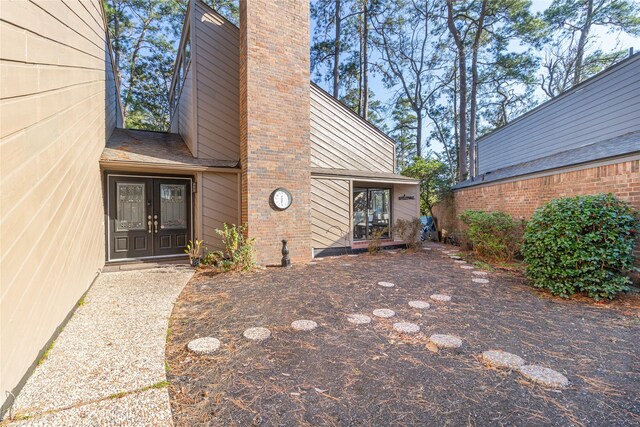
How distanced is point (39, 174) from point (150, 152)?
4493 mm

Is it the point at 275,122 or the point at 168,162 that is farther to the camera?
the point at 275,122

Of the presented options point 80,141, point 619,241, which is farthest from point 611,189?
point 80,141

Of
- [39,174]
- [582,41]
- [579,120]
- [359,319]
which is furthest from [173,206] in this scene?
[582,41]

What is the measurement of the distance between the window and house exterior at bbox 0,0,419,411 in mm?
38

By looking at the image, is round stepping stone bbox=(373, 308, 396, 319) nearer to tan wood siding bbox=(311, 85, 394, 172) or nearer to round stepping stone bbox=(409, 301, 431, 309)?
round stepping stone bbox=(409, 301, 431, 309)

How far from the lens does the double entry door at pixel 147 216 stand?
5762 millimetres

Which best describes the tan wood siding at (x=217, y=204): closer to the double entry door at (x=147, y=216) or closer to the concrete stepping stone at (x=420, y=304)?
the double entry door at (x=147, y=216)

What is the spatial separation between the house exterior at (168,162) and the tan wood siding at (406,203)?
0.15 ft

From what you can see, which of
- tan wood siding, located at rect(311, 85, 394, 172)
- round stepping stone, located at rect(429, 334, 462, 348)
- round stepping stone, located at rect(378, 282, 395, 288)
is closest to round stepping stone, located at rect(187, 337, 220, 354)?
round stepping stone, located at rect(429, 334, 462, 348)

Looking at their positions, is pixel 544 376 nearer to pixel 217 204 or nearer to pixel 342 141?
pixel 217 204

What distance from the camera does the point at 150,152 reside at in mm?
5996

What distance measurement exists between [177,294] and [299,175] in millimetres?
3548

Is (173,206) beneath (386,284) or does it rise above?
above

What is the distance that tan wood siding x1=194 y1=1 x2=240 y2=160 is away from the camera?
20.4 ft
